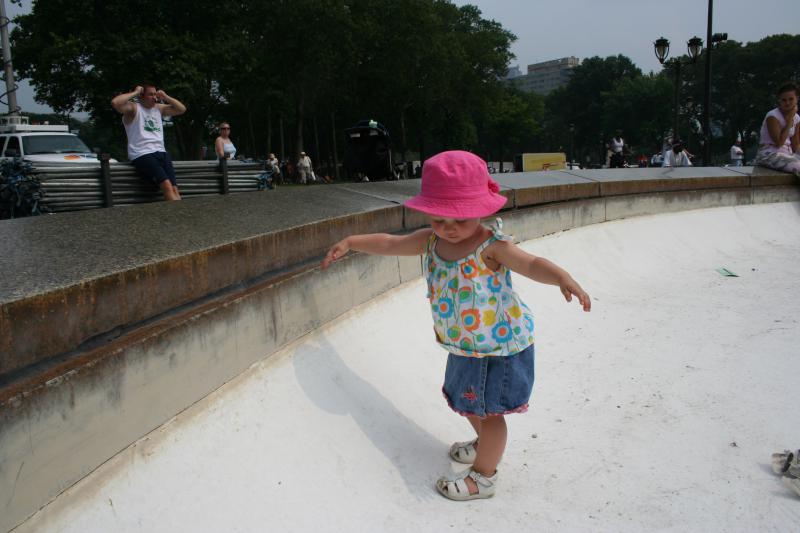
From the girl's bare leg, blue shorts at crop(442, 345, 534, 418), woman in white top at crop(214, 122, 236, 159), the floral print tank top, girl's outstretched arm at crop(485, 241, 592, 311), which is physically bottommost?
the girl's bare leg

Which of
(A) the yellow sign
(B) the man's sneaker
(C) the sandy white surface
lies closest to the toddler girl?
(C) the sandy white surface

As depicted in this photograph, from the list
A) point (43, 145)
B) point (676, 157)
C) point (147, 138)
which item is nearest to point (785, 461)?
point (147, 138)

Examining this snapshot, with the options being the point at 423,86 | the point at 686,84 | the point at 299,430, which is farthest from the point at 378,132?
the point at 686,84

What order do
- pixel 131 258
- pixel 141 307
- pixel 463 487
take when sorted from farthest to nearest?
pixel 463 487, pixel 131 258, pixel 141 307

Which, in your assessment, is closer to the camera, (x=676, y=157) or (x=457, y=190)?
(x=457, y=190)

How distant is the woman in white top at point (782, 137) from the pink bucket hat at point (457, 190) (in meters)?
8.83

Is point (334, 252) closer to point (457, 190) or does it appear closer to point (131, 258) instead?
point (457, 190)

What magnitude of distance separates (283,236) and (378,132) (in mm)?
9027

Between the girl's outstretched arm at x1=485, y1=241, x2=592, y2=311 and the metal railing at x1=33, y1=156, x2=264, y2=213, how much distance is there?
4165 millimetres

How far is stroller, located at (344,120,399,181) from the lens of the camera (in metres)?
11.9

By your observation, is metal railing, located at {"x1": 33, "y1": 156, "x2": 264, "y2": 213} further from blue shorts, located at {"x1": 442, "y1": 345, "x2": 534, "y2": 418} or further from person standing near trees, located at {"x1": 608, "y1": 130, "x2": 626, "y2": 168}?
person standing near trees, located at {"x1": 608, "y1": 130, "x2": 626, "y2": 168}

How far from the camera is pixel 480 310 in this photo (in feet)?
8.27

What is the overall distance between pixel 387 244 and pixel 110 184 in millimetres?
3741

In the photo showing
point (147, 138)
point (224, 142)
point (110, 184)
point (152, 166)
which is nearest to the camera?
point (110, 184)
